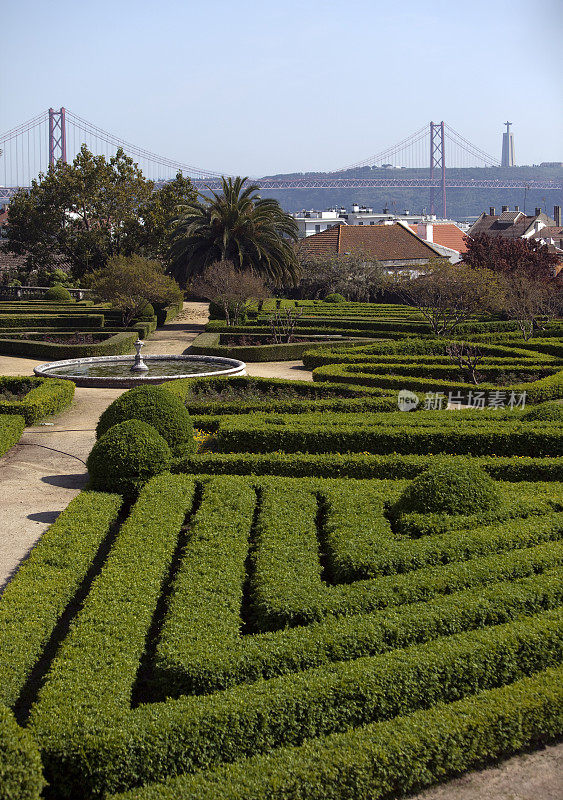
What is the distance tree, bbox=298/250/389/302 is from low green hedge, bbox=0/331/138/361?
16.7m

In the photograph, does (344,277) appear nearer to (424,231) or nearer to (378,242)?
(378,242)

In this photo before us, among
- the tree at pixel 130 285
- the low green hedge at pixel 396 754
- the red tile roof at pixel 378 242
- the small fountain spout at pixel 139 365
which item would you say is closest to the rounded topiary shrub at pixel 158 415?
the low green hedge at pixel 396 754

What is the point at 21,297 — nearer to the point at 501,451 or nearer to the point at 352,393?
the point at 352,393

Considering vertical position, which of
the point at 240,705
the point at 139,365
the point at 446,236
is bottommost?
the point at 240,705

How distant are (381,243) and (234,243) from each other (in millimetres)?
18499

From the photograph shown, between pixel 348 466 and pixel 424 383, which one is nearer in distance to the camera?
pixel 348 466

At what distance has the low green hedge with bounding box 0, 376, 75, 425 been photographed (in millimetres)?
14180

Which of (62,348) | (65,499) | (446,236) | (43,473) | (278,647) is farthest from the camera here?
(446,236)

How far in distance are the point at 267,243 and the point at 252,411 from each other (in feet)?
73.4

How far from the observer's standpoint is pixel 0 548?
8383mm

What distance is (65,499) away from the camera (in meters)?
10.0

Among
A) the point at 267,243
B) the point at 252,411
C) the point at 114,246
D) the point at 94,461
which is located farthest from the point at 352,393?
the point at 114,246

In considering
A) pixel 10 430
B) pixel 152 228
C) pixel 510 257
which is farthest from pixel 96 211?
pixel 10 430

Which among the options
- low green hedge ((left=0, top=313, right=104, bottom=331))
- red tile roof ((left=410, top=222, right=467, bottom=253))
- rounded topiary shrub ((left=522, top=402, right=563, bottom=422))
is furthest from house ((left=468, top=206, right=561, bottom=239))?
rounded topiary shrub ((left=522, top=402, right=563, bottom=422))
